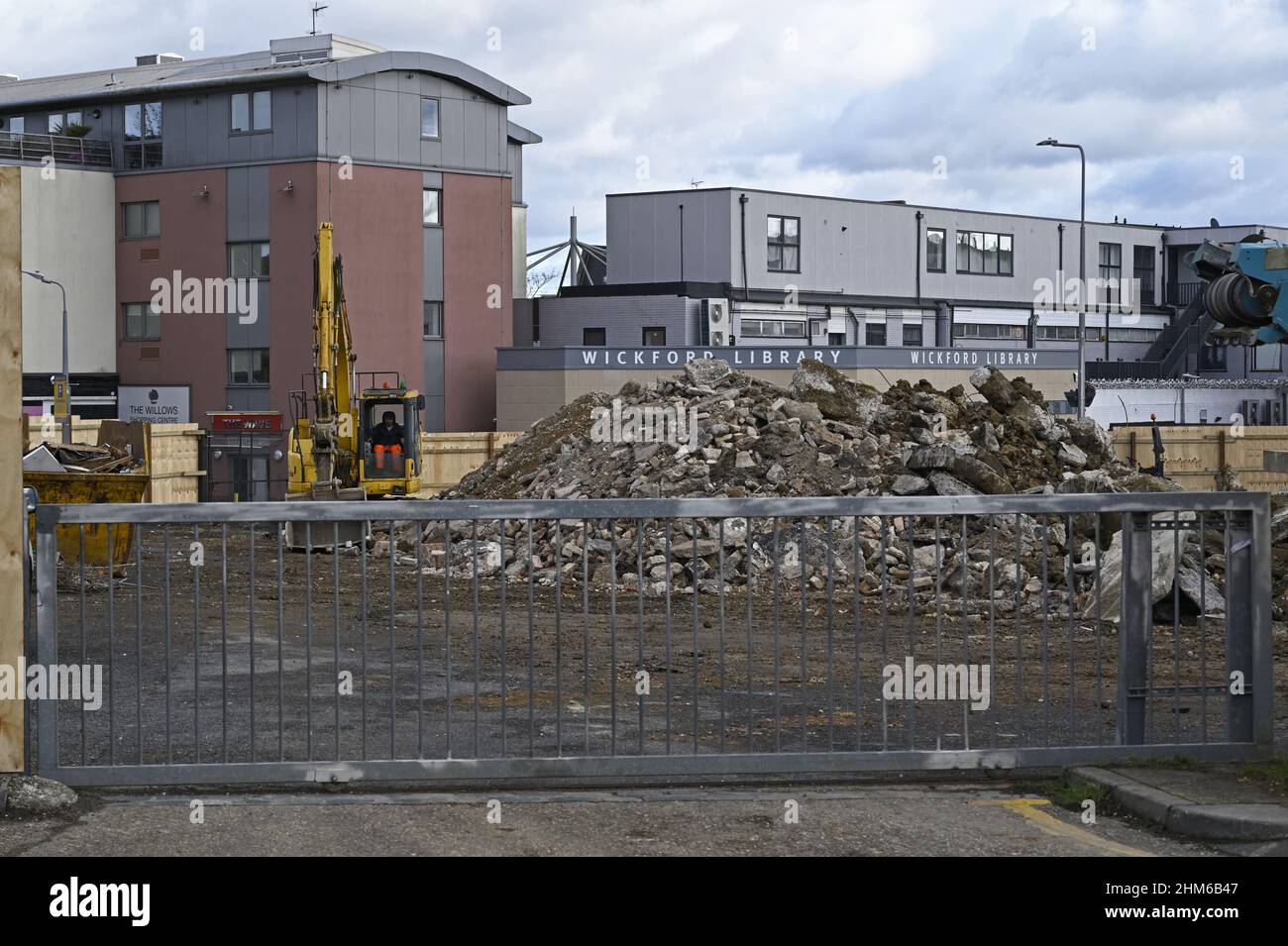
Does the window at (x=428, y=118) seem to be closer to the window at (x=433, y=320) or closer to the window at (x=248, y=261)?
the window at (x=433, y=320)

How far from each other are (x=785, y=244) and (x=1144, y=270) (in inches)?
1001

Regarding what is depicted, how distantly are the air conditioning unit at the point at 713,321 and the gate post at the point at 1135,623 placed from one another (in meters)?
47.8

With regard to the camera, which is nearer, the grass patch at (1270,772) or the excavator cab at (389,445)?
the grass patch at (1270,772)

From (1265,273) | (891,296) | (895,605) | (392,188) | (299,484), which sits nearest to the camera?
(1265,273)

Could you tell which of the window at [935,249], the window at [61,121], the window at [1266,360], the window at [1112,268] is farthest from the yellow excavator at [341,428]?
the window at [1266,360]

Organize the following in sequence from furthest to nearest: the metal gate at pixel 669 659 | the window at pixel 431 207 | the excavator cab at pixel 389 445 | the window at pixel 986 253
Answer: the window at pixel 986 253 < the window at pixel 431 207 < the excavator cab at pixel 389 445 < the metal gate at pixel 669 659

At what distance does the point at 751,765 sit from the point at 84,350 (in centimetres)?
5251

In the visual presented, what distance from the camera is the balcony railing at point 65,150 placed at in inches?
2218

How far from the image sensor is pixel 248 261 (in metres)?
53.3

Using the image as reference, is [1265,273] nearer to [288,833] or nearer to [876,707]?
[876,707]

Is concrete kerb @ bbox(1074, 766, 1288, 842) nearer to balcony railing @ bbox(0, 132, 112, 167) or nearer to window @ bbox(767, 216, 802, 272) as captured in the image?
window @ bbox(767, 216, 802, 272)

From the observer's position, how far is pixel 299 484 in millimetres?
31453

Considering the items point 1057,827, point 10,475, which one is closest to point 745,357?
point 1057,827

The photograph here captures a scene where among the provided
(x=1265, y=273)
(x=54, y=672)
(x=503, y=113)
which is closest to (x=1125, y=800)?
(x=1265, y=273)
